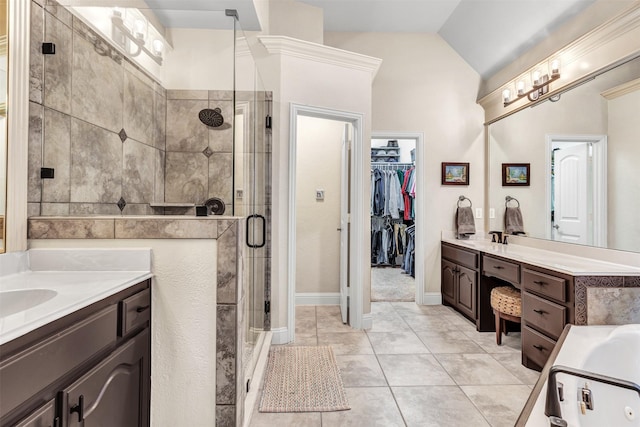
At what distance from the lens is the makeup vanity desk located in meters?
1.91

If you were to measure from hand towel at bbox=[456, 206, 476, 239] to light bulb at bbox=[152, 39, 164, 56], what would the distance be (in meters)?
3.39

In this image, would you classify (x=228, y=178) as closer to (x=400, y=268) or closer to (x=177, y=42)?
(x=177, y=42)

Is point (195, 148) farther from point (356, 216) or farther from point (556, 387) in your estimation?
point (556, 387)

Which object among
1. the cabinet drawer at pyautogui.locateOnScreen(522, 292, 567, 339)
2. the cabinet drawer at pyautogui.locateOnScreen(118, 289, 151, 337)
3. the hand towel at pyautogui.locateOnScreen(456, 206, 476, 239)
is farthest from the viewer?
the hand towel at pyautogui.locateOnScreen(456, 206, 476, 239)

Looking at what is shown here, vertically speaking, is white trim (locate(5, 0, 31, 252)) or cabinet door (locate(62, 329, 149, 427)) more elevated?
white trim (locate(5, 0, 31, 252))

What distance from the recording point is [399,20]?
A: 355 cm

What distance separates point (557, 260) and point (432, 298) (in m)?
1.66

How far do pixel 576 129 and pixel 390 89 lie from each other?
194cm

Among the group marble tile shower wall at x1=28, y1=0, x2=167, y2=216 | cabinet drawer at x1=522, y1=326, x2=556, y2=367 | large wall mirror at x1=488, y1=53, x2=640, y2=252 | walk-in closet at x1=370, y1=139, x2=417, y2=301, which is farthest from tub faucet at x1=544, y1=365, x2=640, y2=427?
walk-in closet at x1=370, y1=139, x2=417, y2=301

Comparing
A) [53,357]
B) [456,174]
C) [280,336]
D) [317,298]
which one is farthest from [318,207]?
[53,357]

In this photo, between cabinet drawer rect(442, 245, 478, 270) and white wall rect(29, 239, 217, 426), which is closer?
white wall rect(29, 239, 217, 426)

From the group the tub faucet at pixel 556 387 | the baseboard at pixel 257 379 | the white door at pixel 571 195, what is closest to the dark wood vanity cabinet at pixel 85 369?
the baseboard at pixel 257 379

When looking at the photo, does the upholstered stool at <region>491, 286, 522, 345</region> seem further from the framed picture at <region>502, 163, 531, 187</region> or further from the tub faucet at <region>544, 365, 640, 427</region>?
the tub faucet at <region>544, 365, 640, 427</region>

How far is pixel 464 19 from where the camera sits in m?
3.38
